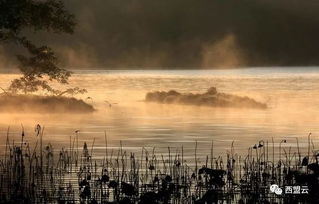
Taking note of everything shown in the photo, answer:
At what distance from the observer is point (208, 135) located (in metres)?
47.1

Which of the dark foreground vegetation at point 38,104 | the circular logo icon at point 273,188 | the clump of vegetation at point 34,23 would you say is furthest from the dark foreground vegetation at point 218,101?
the circular logo icon at point 273,188

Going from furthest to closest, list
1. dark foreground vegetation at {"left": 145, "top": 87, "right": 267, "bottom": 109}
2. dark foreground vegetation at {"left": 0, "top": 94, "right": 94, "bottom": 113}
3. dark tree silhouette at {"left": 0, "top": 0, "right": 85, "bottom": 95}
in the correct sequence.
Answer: dark foreground vegetation at {"left": 145, "top": 87, "right": 267, "bottom": 109} → dark foreground vegetation at {"left": 0, "top": 94, "right": 94, "bottom": 113} → dark tree silhouette at {"left": 0, "top": 0, "right": 85, "bottom": 95}

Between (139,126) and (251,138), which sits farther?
(139,126)

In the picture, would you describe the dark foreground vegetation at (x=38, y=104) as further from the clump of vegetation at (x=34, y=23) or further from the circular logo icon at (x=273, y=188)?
the circular logo icon at (x=273, y=188)

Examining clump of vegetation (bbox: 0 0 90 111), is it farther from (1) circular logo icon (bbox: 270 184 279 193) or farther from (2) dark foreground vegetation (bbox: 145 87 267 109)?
(2) dark foreground vegetation (bbox: 145 87 267 109)

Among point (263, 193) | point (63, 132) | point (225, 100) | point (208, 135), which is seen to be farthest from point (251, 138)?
point (225, 100)

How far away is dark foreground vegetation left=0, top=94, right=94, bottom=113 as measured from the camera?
67.8m

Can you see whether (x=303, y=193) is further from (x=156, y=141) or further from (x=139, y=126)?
(x=139, y=126)

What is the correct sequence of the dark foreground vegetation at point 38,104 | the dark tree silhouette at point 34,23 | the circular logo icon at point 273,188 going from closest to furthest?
the circular logo icon at point 273,188
the dark tree silhouette at point 34,23
the dark foreground vegetation at point 38,104

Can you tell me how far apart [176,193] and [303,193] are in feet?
10.2

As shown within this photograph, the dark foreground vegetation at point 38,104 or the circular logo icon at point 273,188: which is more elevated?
the dark foreground vegetation at point 38,104

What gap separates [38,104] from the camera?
69312 mm

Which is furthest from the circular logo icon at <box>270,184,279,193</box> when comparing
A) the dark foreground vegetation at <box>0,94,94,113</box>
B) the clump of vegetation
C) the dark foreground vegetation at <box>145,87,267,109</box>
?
the dark foreground vegetation at <box>145,87,267,109</box>

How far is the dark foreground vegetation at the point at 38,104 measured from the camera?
67.8 m
